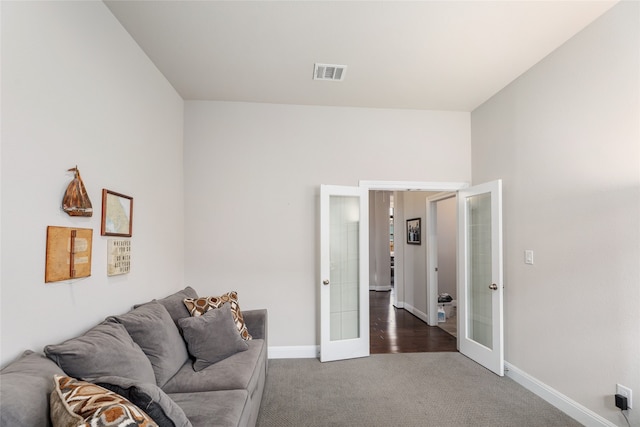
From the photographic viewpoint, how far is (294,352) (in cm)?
393

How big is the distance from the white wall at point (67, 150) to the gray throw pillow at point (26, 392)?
0.20 meters

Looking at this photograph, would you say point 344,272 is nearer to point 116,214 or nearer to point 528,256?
point 528,256

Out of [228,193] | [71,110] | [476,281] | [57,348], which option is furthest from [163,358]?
[476,281]

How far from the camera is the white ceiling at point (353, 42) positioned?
2359 mm

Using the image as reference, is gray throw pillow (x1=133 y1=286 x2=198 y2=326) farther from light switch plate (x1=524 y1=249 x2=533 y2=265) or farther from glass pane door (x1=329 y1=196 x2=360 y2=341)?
light switch plate (x1=524 y1=249 x2=533 y2=265)

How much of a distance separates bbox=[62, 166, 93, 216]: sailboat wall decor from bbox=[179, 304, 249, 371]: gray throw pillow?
106 centimetres

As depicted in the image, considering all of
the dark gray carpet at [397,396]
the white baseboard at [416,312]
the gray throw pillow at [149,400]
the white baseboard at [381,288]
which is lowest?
the white baseboard at [381,288]

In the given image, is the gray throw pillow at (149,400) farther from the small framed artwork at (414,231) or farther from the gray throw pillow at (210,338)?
the small framed artwork at (414,231)

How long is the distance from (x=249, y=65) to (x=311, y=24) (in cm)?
86

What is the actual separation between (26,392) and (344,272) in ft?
10.3

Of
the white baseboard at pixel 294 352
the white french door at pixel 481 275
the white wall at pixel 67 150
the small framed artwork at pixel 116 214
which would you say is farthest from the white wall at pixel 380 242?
the small framed artwork at pixel 116 214

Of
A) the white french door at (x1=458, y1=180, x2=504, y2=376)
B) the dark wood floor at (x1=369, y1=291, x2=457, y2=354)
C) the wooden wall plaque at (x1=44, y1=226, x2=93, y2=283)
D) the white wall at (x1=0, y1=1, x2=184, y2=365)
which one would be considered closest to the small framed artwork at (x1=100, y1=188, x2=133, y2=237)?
the white wall at (x1=0, y1=1, x2=184, y2=365)

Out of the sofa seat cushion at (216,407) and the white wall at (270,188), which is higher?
the white wall at (270,188)

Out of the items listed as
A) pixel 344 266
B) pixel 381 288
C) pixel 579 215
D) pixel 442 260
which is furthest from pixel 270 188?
A: pixel 381 288
